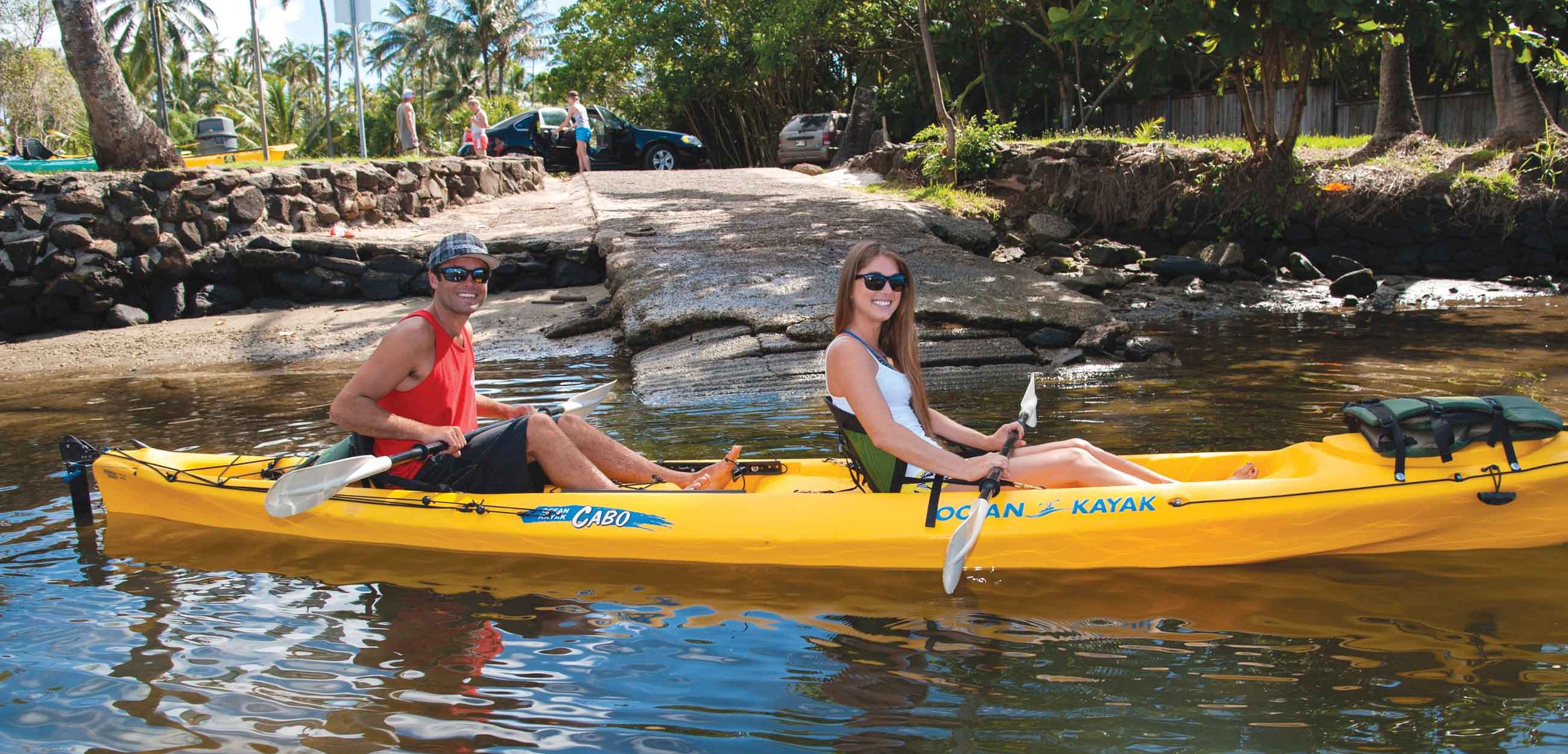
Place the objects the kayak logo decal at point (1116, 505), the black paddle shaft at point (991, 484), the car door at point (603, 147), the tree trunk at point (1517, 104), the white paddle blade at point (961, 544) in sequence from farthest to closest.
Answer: the car door at point (603, 147)
the tree trunk at point (1517, 104)
the kayak logo decal at point (1116, 505)
the black paddle shaft at point (991, 484)
the white paddle blade at point (961, 544)

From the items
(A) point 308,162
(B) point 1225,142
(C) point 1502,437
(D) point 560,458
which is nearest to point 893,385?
(D) point 560,458

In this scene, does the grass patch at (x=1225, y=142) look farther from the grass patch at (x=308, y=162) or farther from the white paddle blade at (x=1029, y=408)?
the white paddle blade at (x=1029, y=408)

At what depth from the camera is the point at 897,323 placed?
14.4 feet

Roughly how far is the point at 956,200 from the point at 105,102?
9887mm

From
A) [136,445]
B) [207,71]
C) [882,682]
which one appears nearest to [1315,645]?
[882,682]

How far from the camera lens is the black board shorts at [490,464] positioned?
486 cm

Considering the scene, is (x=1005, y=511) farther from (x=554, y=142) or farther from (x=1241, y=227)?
(x=554, y=142)

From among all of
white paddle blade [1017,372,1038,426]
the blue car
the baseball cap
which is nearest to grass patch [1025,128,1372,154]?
the blue car

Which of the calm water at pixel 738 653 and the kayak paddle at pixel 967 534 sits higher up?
the kayak paddle at pixel 967 534

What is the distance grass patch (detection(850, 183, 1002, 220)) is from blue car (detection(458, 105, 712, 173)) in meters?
6.58

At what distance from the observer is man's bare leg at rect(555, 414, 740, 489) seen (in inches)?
199

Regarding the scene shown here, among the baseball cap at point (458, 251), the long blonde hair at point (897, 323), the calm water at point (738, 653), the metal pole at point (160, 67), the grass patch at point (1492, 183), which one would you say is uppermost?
the metal pole at point (160, 67)

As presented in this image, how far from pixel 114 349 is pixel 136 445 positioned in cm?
626

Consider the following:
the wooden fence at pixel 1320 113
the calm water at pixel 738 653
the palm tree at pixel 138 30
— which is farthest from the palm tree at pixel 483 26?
the calm water at pixel 738 653
